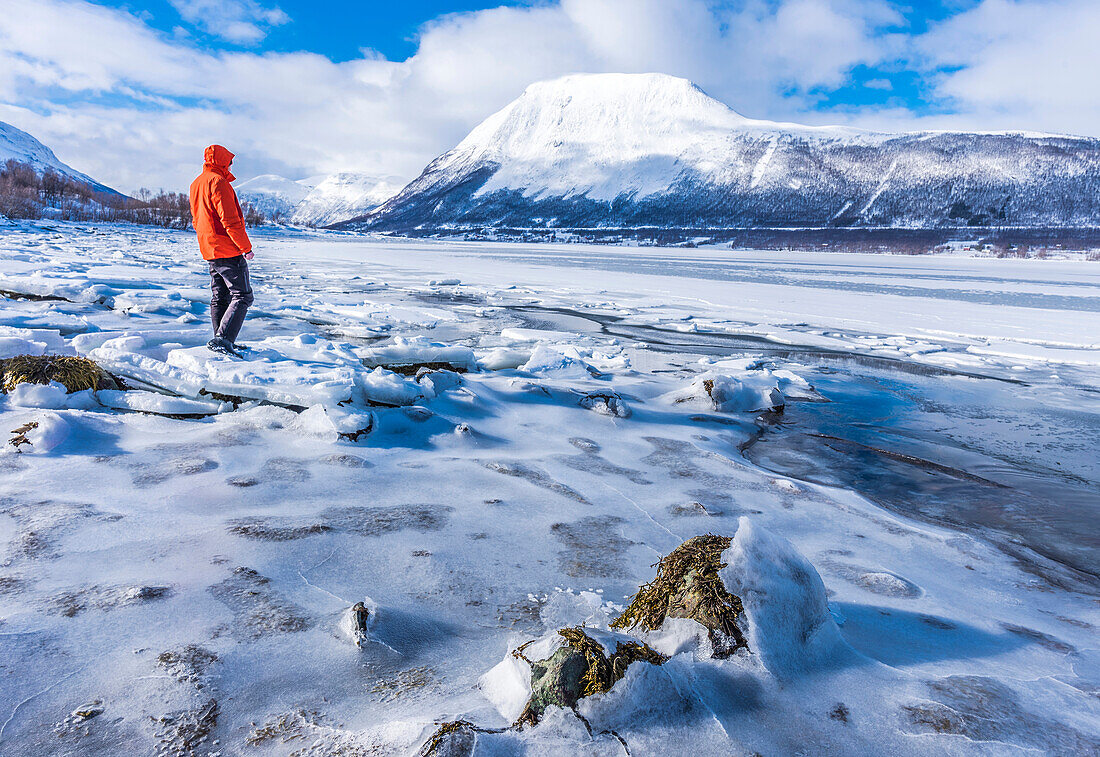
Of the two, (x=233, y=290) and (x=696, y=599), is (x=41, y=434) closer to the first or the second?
(x=233, y=290)

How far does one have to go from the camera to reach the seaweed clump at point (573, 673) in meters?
1.31

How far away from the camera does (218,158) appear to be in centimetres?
439

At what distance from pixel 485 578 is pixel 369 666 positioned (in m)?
0.57

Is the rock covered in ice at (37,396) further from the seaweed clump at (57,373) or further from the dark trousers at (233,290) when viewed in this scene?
the dark trousers at (233,290)

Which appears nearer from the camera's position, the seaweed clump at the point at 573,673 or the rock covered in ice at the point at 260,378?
the seaweed clump at the point at 573,673

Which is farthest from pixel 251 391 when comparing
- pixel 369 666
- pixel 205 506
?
pixel 369 666

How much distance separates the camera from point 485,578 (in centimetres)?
203

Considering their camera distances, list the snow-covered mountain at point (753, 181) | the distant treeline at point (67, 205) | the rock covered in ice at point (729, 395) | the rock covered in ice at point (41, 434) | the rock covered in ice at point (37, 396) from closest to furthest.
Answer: the rock covered in ice at point (41, 434) → the rock covered in ice at point (37, 396) → the rock covered in ice at point (729, 395) → the distant treeline at point (67, 205) → the snow-covered mountain at point (753, 181)

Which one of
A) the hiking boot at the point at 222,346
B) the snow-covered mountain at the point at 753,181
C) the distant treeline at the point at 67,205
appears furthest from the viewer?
the snow-covered mountain at the point at 753,181

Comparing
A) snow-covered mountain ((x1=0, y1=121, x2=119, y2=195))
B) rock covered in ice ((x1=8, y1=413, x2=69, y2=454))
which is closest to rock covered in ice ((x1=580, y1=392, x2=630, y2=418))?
rock covered in ice ((x1=8, y1=413, x2=69, y2=454))

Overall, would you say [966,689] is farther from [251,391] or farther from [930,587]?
[251,391]

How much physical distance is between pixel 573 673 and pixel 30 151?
9695 inches

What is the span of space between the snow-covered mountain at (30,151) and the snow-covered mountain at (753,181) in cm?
8791

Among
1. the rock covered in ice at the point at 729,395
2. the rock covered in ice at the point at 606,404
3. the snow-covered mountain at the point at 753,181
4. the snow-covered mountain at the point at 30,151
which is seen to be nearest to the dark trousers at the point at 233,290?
the rock covered in ice at the point at 606,404
